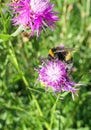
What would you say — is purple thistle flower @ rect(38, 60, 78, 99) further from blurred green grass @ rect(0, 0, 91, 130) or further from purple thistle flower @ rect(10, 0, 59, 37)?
purple thistle flower @ rect(10, 0, 59, 37)

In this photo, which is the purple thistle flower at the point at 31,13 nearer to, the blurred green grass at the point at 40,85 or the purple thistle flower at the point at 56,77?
the blurred green grass at the point at 40,85

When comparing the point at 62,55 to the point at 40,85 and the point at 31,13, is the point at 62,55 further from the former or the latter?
the point at 31,13

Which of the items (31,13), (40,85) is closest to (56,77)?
(40,85)

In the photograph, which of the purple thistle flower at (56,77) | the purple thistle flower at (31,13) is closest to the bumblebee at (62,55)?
the purple thistle flower at (56,77)

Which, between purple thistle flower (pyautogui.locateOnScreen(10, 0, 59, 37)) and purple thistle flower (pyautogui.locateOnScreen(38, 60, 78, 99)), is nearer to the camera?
purple thistle flower (pyautogui.locateOnScreen(10, 0, 59, 37))

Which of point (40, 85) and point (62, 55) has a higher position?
point (62, 55)

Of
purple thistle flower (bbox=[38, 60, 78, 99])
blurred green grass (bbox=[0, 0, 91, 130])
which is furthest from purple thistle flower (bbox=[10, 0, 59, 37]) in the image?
purple thistle flower (bbox=[38, 60, 78, 99])

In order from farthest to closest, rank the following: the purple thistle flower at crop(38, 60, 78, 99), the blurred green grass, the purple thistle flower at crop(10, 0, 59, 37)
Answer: the blurred green grass
the purple thistle flower at crop(38, 60, 78, 99)
the purple thistle flower at crop(10, 0, 59, 37)
